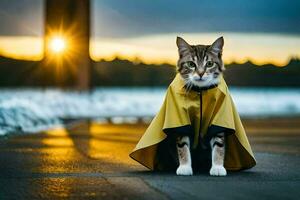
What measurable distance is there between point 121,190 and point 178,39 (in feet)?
6.36

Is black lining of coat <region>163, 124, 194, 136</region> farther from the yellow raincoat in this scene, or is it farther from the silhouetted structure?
the silhouetted structure

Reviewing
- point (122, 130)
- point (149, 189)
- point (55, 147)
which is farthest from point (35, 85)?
point (149, 189)

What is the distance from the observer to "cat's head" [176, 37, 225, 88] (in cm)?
780

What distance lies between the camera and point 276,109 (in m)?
31.7

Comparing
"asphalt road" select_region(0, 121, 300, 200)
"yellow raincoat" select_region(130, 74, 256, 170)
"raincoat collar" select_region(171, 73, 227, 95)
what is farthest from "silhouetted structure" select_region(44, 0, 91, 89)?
"raincoat collar" select_region(171, 73, 227, 95)

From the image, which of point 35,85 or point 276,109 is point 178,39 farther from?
point 276,109

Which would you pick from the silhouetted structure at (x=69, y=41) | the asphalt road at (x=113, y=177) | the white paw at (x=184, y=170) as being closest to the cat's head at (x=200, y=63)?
the white paw at (x=184, y=170)

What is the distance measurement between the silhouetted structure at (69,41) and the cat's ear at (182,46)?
54.4ft

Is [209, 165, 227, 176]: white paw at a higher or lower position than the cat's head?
lower

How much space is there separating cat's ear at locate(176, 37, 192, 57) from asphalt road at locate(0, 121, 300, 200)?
4.32 ft

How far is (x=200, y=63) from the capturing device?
7859mm

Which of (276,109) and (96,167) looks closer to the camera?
(96,167)

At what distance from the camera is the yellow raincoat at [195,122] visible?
7.74 metres

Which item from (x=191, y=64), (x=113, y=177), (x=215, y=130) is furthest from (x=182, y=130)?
(x=113, y=177)
